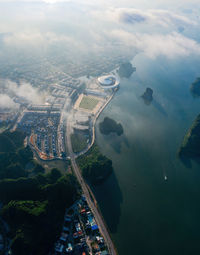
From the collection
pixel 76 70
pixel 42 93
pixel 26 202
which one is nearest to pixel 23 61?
pixel 76 70

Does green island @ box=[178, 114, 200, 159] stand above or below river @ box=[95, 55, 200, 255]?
above

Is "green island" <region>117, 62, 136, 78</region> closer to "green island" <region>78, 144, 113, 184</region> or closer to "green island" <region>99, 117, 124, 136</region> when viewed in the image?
"green island" <region>99, 117, 124, 136</region>

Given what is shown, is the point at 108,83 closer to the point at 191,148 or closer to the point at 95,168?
A: the point at 191,148

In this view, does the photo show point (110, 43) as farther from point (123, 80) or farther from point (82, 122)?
point (82, 122)

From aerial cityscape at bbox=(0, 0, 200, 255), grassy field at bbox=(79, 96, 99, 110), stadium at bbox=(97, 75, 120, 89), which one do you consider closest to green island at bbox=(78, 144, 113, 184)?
aerial cityscape at bbox=(0, 0, 200, 255)

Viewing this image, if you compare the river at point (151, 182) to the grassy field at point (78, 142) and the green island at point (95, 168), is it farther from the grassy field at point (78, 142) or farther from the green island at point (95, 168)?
the grassy field at point (78, 142)

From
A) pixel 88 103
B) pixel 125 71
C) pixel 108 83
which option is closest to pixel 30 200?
pixel 88 103
